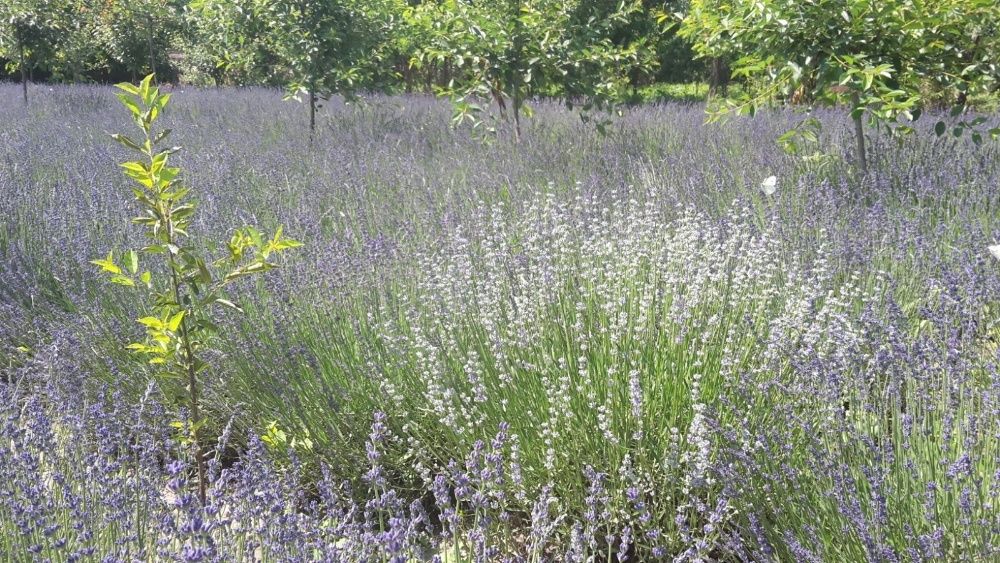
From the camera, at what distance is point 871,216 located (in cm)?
392

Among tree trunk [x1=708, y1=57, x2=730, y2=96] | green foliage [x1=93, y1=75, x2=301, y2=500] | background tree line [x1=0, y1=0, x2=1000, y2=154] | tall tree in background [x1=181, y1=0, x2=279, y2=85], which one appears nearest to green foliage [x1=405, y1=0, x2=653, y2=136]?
background tree line [x1=0, y1=0, x2=1000, y2=154]

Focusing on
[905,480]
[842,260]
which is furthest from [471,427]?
[842,260]

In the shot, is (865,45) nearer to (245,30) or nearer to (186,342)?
(186,342)

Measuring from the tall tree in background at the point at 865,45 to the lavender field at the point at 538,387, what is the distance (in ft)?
1.69

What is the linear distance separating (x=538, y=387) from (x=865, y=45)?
346 centimetres

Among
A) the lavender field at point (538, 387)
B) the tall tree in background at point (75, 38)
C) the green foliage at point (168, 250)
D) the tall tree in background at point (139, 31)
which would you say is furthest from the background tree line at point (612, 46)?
the tall tree in background at point (139, 31)

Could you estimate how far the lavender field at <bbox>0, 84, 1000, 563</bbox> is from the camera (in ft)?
6.45

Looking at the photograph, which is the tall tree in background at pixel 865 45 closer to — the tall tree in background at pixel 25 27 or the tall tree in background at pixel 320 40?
the tall tree in background at pixel 320 40

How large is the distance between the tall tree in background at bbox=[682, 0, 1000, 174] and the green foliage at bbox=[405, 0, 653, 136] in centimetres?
131

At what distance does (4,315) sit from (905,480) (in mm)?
3791

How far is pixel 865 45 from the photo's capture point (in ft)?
16.2

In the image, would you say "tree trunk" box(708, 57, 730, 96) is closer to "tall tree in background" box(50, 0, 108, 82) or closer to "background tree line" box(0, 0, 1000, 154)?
"background tree line" box(0, 0, 1000, 154)

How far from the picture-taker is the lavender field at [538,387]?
1965 millimetres

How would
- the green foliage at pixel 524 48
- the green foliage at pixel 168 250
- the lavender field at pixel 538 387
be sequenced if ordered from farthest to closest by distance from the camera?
the green foliage at pixel 524 48, the green foliage at pixel 168 250, the lavender field at pixel 538 387
